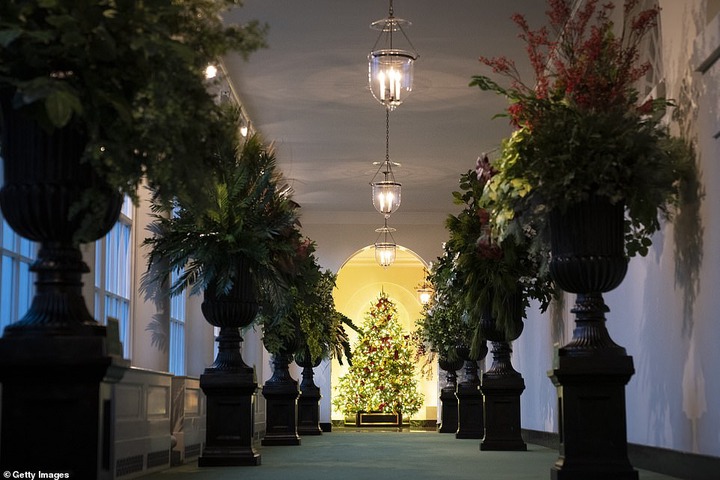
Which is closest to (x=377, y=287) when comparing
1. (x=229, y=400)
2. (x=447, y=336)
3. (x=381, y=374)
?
(x=381, y=374)

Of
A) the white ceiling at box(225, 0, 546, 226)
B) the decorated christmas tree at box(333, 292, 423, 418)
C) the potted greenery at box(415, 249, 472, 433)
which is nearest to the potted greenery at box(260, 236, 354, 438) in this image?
the potted greenery at box(415, 249, 472, 433)

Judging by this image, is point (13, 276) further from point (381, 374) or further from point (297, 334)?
point (381, 374)

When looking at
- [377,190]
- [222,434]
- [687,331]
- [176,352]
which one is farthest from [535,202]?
[377,190]

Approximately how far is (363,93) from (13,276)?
7.06 meters

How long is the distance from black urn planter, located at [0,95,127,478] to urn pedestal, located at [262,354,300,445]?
7746 millimetres

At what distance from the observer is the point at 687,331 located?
17.7ft

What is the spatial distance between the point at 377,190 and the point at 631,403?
5929 millimetres

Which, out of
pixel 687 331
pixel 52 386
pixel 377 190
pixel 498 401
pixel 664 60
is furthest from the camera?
pixel 377 190

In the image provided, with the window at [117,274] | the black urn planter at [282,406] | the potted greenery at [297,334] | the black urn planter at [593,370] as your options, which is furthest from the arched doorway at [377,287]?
the black urn planter at [593,370]

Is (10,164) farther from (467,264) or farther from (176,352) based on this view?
(176,352)

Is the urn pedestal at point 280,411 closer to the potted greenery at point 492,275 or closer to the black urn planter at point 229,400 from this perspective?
the potted greenery at point 492,275

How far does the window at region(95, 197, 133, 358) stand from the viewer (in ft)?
22.4

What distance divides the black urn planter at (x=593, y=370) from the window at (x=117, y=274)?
Answer: 3.23 metres

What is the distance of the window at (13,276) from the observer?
198 inches
